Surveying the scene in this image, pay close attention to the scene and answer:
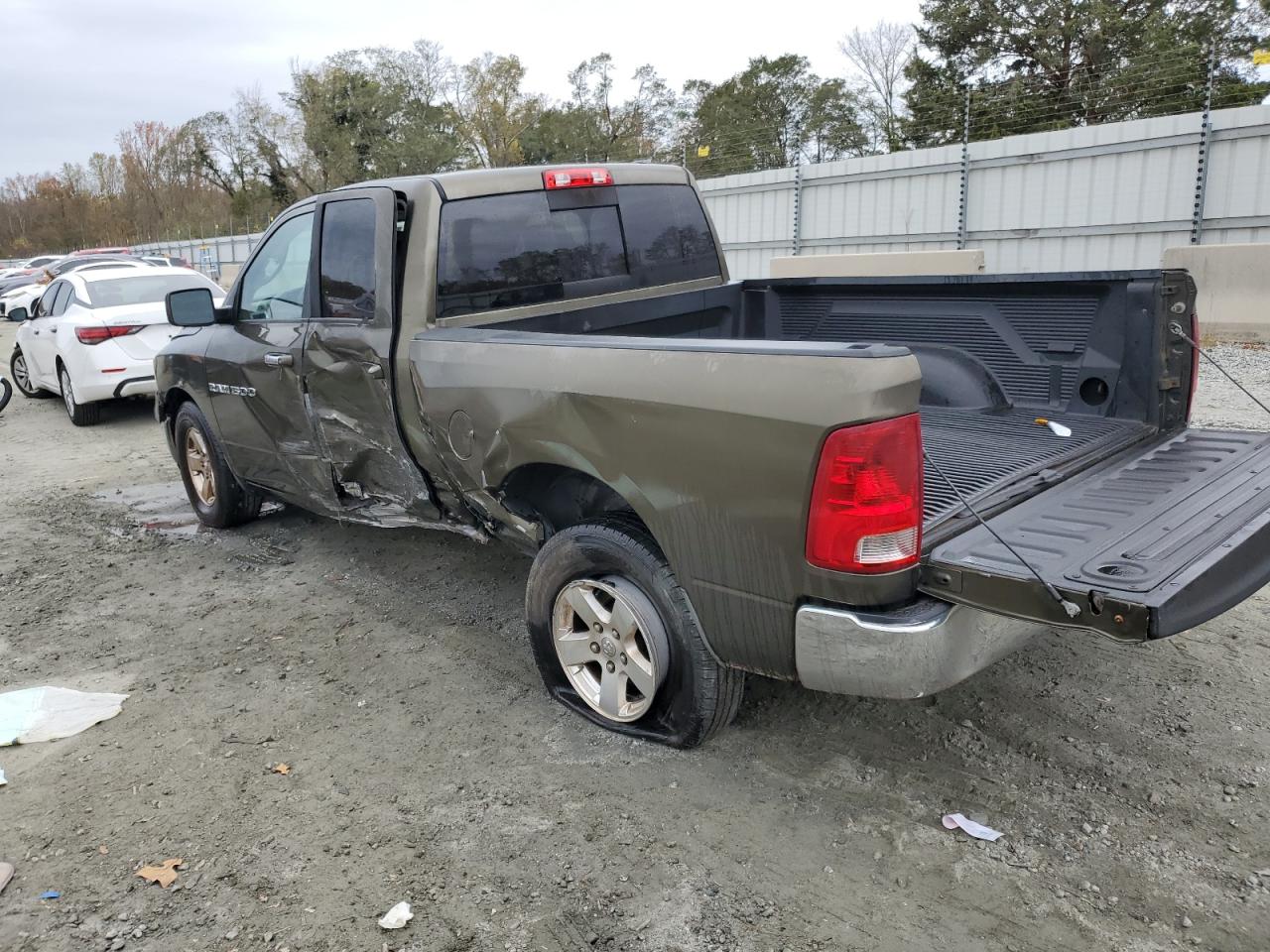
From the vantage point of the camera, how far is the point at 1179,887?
2.62 metres

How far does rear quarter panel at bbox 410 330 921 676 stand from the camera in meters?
2.55

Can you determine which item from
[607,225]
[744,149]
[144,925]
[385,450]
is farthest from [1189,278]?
[744,149]

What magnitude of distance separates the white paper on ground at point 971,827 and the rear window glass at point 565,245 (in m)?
2.58

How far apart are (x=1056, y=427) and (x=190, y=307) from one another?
4205 mm

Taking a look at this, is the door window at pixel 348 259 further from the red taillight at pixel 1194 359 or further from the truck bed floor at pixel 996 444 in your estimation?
the red taillight at pixel 1194 359

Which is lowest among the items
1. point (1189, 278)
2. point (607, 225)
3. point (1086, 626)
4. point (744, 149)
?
point (1086, 626)

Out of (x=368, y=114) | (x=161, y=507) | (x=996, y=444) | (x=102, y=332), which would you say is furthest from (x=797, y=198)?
(x=368, y=114)

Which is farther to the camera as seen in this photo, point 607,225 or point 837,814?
point 607,225

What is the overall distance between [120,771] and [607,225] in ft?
9.72

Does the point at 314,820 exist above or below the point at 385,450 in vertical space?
below

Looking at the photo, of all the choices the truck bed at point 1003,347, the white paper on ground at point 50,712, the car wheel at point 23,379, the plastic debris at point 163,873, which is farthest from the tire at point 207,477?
the car wheel at point 23,379

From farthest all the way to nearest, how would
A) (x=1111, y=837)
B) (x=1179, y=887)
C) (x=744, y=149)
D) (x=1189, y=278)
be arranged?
1. (x=744, y=149)
2. (x=1189, y=278)
3. (x=1111, y=837)
4. (x=1179, y=887)

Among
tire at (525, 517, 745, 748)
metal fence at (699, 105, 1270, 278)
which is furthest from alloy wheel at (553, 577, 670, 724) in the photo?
metal fence at (699, 105, 1270, 278)

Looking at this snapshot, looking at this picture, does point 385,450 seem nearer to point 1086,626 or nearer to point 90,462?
point 1086,626
